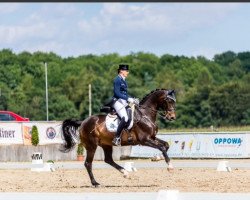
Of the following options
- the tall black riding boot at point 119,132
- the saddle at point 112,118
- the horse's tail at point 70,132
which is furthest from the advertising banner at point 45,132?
the tall black riding boot at point 119,132

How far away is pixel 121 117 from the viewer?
20656 millimetres

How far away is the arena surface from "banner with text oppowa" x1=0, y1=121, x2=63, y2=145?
499 inches

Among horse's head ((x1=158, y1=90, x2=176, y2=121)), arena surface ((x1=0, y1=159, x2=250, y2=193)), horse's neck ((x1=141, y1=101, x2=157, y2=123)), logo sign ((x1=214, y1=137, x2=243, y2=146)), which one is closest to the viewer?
arena surface ((x1=0, y1=159, x2=250, y2=193))

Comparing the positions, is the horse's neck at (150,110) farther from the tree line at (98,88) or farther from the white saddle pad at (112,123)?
the tree line at (98,88)

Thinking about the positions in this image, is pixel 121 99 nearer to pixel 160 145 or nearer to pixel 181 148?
pixel 160 145

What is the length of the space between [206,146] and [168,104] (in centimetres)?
1642

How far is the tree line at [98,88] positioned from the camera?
11062 centimetres

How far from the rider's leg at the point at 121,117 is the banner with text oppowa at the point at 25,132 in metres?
21.5

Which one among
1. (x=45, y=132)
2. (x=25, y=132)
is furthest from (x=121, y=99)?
(x=25, y=132)

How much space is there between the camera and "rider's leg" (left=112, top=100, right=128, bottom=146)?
67.6ft

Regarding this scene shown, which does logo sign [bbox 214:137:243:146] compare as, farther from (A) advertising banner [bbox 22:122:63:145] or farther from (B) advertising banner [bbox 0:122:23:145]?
(B) advertising banner [bbox 0:122:23:145]

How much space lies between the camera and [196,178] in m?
23.3

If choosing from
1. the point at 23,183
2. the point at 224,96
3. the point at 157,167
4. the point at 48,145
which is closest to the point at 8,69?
the point at 224,96

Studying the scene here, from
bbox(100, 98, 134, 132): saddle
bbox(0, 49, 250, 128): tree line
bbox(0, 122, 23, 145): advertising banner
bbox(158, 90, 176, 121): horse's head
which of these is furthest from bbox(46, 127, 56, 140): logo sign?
bbox(0, 49, 250, 128): tree line
